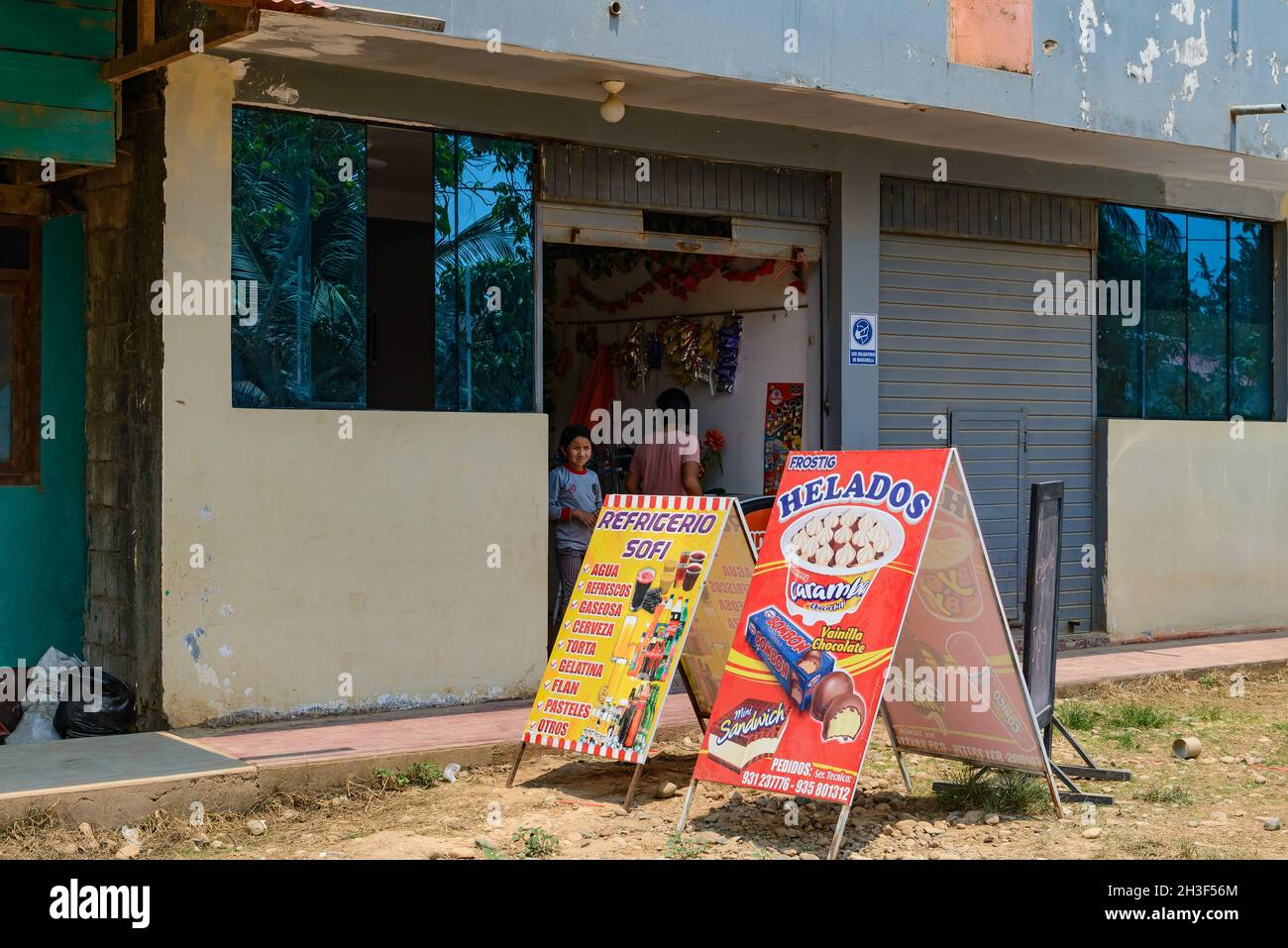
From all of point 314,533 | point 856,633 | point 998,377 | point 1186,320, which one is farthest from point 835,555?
point 1186,320

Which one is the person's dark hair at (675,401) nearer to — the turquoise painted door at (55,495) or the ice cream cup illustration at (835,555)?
the turquoise painted door at (55,495)

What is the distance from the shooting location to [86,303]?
377 inches

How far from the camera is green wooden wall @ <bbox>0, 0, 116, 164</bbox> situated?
815 centimetres

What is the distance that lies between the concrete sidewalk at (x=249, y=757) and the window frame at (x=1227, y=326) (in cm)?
565

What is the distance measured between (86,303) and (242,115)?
1612mm

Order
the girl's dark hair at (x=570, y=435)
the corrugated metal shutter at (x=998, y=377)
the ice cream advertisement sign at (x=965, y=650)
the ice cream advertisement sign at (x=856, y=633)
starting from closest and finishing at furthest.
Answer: the ice cream advertisement sign at (x=856, y=633), the ice cream advertisement sign at (x=965, y=650), the girl's dark hair at (x=570, y=435), the corrugated metal shutter at (x=998, y=377)

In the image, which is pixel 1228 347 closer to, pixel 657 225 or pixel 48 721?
pixel 657 225

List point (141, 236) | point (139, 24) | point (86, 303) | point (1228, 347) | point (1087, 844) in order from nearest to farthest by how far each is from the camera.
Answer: point (1087, 844) < point (139, 24) < point (141, 236) < point (86, 303) < point (1228, 347)

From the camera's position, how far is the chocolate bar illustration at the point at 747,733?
6.86m

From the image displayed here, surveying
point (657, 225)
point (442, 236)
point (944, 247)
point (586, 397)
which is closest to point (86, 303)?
point (442, 236)

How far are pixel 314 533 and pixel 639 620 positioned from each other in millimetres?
2474

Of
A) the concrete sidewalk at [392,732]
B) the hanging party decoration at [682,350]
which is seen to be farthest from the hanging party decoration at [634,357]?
the concrete sidewalk at [392,732]

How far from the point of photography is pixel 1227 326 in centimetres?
1432

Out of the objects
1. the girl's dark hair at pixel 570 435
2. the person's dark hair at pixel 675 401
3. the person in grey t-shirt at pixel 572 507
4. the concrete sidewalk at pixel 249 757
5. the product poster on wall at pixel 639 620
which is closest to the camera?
the concrete sidewalk at pixel 249 757
